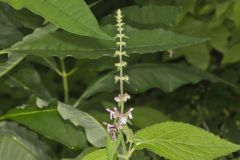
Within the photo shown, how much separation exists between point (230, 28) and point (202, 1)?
0.14 meters

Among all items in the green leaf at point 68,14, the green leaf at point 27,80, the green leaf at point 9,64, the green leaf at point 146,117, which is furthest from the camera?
the green leaf at point 146,117

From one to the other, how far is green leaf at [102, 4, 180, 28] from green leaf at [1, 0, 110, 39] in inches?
17.1

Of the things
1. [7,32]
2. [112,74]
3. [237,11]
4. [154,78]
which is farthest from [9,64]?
[237,11]

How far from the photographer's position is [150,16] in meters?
1.33

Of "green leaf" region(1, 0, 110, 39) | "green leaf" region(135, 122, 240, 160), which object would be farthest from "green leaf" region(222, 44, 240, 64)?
"green leaf" region(1, 0, 110, 39)

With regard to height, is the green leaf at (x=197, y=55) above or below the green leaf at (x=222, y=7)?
below

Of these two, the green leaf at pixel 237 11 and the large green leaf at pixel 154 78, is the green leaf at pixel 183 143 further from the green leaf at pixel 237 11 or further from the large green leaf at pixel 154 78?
the green leaf at pixel 237 11

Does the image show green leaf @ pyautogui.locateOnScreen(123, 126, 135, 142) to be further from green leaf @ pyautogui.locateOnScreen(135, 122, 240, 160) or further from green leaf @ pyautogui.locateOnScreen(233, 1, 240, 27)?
green leaf @ pyautogui.locateOnScreen(233, 1, 240, 27)

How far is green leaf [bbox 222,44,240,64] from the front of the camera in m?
1.90

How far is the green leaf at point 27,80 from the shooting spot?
1474mm

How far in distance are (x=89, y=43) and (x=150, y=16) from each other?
21 centimetres

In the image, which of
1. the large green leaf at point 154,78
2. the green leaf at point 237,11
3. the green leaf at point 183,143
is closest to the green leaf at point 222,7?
the green leaf at point 237,11

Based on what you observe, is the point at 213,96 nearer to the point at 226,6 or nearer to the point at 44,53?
the point at 226,6

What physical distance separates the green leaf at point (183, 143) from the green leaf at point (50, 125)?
0.93 feet
